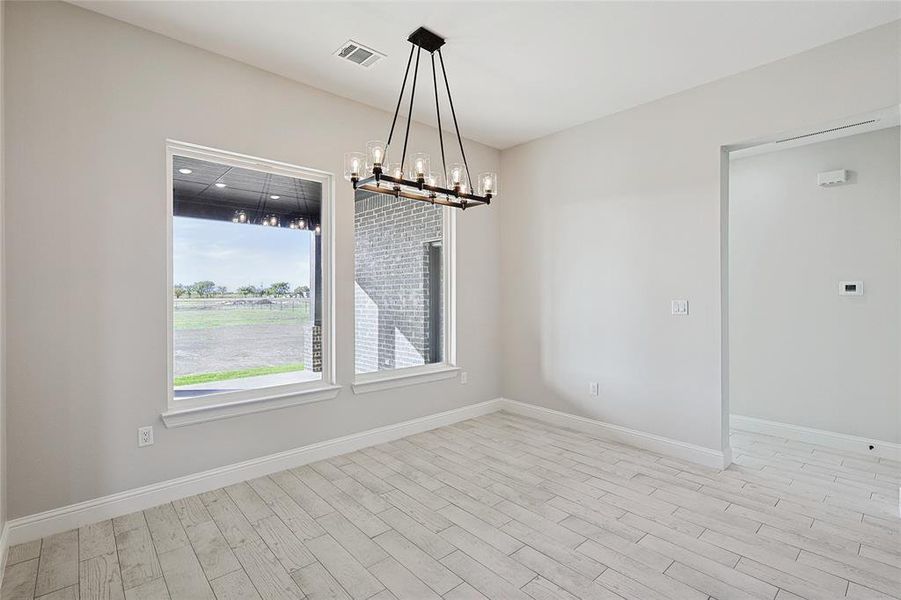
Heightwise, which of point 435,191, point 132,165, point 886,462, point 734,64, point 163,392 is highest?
point 734,64

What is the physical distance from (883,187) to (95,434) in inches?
234

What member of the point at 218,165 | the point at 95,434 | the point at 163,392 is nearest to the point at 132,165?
the point at 218,165

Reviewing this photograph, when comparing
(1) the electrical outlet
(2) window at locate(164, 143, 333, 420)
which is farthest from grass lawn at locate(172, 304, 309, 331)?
(1) the electrical outlet

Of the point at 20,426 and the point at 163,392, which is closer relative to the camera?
the point at 20,426

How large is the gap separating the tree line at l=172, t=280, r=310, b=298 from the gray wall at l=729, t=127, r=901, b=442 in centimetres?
416

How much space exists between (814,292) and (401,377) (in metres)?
3.79

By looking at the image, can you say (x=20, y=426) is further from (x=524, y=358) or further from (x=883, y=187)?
(x=883, y=187)

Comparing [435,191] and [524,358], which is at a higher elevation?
[435,191]

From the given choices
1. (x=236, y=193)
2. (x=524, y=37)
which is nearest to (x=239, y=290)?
(x=236, y=193)

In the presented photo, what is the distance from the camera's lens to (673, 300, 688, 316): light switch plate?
3.60 metres

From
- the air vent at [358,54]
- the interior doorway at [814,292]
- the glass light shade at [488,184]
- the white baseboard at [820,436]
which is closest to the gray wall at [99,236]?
the air vent at [358,54]

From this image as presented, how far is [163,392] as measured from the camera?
2816 millimetres

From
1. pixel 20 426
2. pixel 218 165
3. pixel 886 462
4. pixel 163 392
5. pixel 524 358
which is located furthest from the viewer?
pixel 524 358

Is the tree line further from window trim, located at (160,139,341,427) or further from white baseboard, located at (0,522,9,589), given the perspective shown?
white baseboard, located at (0,522,9,589)
